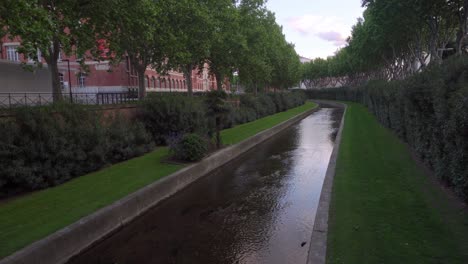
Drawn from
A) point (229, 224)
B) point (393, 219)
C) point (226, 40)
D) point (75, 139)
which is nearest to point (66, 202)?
point (75, 139)

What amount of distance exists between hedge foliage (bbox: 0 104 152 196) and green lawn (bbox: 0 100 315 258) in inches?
17.1

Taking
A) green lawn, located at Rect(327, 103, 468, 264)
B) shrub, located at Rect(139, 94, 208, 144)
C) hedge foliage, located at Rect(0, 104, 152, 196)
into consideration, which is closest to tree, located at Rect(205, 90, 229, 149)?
shrub, located at Rect(139, 94, 208, 144)

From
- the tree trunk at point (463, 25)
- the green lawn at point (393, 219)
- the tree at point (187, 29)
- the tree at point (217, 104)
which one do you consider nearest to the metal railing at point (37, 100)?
the tree at point (187, 29)

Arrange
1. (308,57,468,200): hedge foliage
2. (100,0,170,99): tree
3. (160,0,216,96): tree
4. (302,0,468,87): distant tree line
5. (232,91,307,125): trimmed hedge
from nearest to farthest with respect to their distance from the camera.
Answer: (308,57,468,200): hedge foliage → (100,0,170,99): tree → (302,0,468,87): distant tree line → (160,0,216,96): tree → (232,91,307,125): trimmed hedge

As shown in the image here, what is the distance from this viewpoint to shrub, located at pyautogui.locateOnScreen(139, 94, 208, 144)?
16.2 m

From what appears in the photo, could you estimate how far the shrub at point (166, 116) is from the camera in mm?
16172

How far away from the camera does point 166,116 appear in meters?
16.3

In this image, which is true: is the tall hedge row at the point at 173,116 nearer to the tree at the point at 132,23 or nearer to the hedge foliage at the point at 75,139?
the hedge foliage at the point at 75,139

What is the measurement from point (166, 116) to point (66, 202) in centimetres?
874

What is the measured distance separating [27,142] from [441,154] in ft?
33.4

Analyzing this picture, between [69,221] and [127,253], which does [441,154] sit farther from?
[69,221]

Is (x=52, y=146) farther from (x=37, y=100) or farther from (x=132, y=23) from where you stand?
(x=37, y=100)

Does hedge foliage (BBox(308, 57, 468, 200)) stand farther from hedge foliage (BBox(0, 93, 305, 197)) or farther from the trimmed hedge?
the trimmed hedge

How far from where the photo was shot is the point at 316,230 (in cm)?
604
